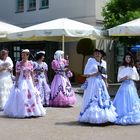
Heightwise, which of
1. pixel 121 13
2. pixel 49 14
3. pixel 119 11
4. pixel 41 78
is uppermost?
pixel 49 14

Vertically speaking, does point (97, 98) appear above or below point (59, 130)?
above

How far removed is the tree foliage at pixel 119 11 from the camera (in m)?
22.9

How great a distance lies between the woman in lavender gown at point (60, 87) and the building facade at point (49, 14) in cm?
1264

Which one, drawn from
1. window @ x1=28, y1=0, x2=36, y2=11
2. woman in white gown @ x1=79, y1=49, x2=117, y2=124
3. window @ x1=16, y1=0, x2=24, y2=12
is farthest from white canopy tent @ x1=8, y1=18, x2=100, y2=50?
window @ x1=16, y1=0, x2=24, y2=12

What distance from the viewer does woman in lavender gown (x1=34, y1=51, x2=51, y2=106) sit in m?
15.0

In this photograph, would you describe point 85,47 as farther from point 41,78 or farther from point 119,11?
point 41,78

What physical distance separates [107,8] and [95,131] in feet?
50.4

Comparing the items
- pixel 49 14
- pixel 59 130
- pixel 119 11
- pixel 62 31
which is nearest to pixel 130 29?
pixel 62 31

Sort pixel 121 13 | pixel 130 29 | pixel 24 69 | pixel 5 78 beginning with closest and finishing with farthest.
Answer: pixel 24 69 → pixel 5 78 → pixel 130 29 → pixel 121 13

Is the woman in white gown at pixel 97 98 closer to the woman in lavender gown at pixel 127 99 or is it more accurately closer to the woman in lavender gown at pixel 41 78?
the woman in lavender gown at pixel 127 99

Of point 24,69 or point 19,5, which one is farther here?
point 19,5

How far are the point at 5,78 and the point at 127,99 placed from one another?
15.0 feet

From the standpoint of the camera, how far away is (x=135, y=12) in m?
22.0

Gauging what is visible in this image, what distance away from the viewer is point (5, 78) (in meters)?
14.5
